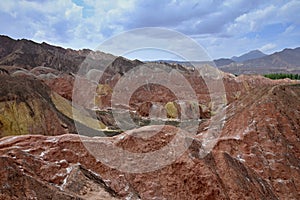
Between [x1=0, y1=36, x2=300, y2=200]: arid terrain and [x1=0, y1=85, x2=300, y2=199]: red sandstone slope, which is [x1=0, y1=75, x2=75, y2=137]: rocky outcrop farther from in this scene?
[x1=0, y1=85, x2=300, y2=199]: red sandstone slope

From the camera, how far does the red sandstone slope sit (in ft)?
28.2

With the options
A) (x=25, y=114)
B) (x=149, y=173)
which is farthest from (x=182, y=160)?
(x=25, y=114)

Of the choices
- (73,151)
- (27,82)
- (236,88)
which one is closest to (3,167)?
(73,151)

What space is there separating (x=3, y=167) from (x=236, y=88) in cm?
8976

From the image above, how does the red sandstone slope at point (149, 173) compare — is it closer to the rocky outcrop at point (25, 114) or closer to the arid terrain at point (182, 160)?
the arid terrain at point (182, 160)

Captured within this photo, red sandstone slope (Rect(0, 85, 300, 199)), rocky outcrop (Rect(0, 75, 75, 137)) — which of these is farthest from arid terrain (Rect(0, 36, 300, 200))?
rocky outcrop (Rect(0, 75, 75, 137))

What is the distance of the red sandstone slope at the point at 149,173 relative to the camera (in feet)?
28.2

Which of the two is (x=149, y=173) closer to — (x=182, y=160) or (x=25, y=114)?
(x=182, y=160)

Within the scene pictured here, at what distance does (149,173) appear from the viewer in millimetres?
10320

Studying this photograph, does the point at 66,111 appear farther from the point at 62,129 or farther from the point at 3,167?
the point at 3,167

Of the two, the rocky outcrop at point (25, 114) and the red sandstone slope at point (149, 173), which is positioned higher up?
the red sandstone slope at point (149, 173)

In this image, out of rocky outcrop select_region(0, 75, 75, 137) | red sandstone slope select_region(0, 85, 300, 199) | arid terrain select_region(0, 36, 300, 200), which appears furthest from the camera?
rocky outcrop select_region(0, 75, 75, 137)

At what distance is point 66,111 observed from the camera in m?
40.0

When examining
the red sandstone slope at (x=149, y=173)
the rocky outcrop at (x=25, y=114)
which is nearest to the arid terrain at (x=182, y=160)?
the red sandstone slope at (x=149, y=173)
